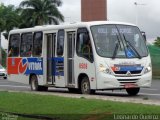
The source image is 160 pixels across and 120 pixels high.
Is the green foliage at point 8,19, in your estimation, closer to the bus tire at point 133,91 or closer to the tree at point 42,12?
the tree at point 42,12

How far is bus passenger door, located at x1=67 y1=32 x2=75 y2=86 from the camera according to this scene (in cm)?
2239

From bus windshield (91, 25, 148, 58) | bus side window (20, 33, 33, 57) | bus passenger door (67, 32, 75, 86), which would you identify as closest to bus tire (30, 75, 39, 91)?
bus side window (20, 33, 33, 57)

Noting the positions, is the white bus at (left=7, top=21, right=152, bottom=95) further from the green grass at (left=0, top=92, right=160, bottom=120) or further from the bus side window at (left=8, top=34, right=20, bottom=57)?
the green grass at (left=0, top=92, right=160, bottom=120)

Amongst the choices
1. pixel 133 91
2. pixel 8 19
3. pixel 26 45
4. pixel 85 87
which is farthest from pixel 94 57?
pixel 8 19

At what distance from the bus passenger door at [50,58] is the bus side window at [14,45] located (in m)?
3.18

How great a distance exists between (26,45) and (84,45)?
5506mm

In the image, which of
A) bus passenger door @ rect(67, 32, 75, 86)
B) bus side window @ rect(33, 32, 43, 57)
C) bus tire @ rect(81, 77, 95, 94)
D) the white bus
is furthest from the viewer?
bus side window @ rect(33, 32, 43, 57)

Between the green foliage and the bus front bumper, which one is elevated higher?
the green foliage

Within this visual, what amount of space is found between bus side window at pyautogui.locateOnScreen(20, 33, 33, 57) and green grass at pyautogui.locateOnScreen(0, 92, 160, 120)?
287 inches

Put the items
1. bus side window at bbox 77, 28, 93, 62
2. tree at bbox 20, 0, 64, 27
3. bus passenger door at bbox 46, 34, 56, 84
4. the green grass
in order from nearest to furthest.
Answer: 1. the green grass
2. bus side window at bbox 77, 28, 93, 62
3. bus passenger door at bbox 46, 34, 56, 84
4. tree at bbox 20, 0, 64, 27

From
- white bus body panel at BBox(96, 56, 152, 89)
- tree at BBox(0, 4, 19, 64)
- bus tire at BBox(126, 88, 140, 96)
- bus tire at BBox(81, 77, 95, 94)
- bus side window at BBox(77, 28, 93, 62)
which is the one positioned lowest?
bus tire at BBox(126, 88, 140, 96)

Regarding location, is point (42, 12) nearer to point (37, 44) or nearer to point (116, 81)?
point (37, 44)

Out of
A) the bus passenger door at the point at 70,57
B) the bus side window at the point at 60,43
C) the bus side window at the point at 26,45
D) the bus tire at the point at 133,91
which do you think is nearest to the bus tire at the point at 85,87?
the bus passenger door at the point at 70,57

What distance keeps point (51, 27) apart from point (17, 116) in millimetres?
9751
